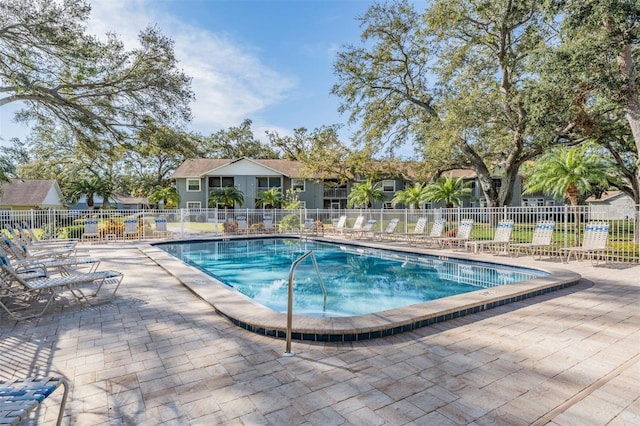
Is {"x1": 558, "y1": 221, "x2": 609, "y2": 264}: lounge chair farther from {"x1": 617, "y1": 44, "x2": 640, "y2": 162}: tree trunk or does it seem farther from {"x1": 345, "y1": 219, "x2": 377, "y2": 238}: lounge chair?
{"x1": 345, "y1": 219, "x2": 377, "y2": 238}: lounge chair

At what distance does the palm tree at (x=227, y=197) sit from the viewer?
31.1 m

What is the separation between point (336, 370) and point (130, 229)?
15.5 m

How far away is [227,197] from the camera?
31.0 metres

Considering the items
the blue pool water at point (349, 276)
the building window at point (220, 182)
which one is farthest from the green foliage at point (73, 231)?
the building window at point (220, 182)

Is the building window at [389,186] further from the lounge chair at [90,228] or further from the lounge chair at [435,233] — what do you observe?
the lounge chair at [90,228]

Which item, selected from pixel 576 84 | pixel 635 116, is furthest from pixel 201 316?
pixel 635 116

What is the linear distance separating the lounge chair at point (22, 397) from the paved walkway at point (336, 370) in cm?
57

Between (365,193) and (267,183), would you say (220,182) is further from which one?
(365,193)

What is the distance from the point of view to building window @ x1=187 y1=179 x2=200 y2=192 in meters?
35.0

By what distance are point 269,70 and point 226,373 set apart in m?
20.8

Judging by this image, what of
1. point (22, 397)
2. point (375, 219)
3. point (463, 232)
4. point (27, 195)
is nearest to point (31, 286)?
point (22, 397)

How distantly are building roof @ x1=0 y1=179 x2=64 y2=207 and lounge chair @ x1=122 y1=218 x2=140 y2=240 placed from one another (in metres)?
22.5

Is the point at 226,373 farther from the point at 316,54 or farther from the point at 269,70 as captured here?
the point at 269,70

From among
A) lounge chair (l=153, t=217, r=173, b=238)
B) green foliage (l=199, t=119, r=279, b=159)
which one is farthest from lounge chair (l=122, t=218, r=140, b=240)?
green foliage (l=199, t=119, r=279, b=159)
